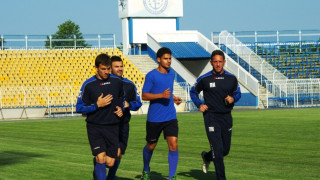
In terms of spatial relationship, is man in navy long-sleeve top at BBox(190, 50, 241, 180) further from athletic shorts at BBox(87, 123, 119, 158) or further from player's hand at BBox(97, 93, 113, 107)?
player's hand at BBox(97, 93, 113, 107)

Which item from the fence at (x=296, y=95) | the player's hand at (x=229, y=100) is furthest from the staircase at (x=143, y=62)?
the player's hand at (x=229, y=100)

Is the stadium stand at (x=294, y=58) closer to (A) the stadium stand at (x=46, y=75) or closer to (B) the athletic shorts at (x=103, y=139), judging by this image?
(A) the stadium stand at (x=46, y=75)

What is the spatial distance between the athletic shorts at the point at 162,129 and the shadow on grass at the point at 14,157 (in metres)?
4.45

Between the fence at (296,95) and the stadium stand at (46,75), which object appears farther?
the fence at (296,95)

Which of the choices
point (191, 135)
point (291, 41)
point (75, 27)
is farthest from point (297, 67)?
point (75, 27)

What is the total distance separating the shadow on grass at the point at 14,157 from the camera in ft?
51.1

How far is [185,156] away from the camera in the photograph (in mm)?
16281

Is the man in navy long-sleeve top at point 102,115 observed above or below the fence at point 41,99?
above

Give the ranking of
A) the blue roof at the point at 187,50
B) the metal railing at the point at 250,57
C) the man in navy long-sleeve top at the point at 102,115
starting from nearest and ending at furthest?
1. the man in navy long-sleeve top at the point at 102,115
2. the metal railing at the point at 250,57
3. the blue roof at the point at 187,50

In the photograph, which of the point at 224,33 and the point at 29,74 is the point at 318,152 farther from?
the point at 224,33

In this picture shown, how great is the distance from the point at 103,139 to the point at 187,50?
151 ft

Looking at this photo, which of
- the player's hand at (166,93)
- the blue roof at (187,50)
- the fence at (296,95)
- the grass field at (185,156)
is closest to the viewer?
the player's hand at (166,93)

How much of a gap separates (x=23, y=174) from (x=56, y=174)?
62 centimetres

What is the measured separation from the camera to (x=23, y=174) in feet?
43.4
